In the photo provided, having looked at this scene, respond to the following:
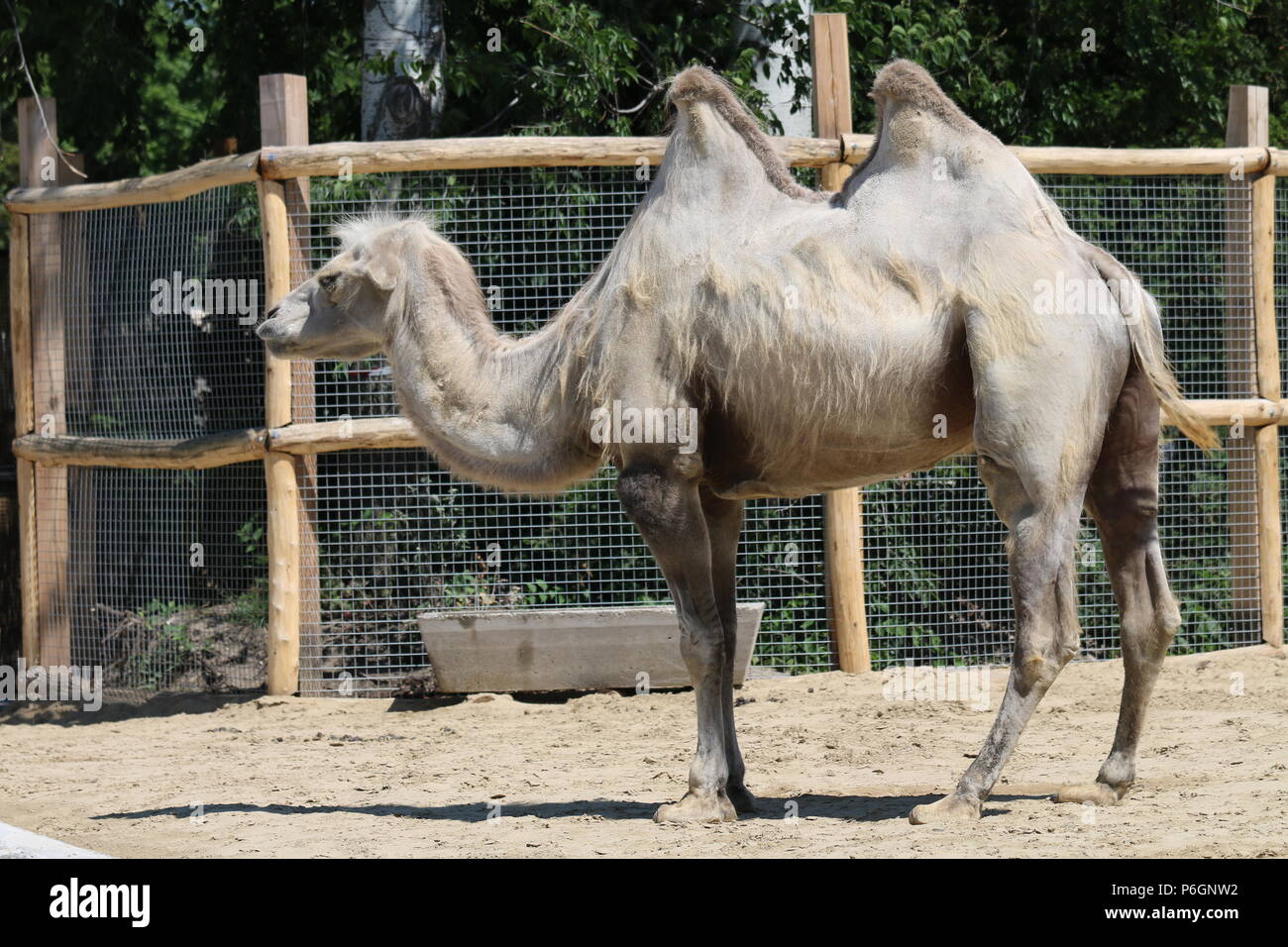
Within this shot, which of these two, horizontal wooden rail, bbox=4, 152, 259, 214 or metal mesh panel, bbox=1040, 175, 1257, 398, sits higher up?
horizontal wooden rail, bbox=4, 152, 259, 214

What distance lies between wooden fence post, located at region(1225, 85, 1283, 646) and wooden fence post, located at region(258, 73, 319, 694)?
551cm

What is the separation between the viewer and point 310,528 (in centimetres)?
877

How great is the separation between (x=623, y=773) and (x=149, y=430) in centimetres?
445

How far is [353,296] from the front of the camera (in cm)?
642

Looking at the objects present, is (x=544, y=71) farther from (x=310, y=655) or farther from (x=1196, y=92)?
(x=1196, y=92)

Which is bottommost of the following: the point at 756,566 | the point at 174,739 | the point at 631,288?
the point at 174,739

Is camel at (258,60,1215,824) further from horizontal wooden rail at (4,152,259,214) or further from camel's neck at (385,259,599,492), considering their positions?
horizontal wooden rail at (4,152,259,214)

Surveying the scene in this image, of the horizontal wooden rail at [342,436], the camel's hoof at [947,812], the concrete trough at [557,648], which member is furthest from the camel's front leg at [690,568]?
the horizontal wooden rail at [342,436]

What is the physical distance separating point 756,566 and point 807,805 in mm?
3105

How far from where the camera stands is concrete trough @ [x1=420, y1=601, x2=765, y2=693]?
8281 millimetres

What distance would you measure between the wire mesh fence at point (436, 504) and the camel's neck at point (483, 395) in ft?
7.89

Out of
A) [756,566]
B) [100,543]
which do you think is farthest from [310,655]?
[756,566]
